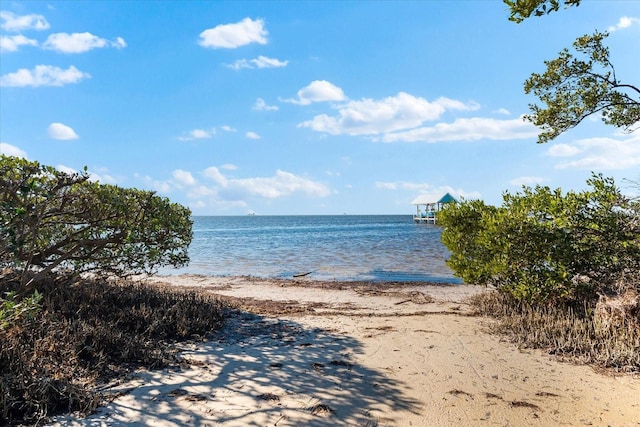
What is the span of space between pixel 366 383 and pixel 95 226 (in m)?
6.21

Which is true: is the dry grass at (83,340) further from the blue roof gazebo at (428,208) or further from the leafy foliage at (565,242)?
the blue roof gazebo at (428,208)

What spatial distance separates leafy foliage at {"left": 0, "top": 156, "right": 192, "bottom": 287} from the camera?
6926 mm

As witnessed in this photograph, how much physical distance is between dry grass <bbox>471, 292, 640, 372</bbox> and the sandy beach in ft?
1.00

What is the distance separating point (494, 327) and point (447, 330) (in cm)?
93

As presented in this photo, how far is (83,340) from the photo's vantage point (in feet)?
19.2

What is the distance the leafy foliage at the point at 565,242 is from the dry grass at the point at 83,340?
20.1 feet

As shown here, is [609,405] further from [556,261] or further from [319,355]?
[319,355]

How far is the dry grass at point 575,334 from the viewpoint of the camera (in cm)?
632

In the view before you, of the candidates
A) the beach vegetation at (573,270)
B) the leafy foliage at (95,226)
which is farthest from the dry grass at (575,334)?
the leafy foliage at (95,226)

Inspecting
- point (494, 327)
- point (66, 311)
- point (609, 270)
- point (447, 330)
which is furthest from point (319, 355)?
point (609, 270)

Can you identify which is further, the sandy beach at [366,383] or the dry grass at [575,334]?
the dry grass at [575,334]

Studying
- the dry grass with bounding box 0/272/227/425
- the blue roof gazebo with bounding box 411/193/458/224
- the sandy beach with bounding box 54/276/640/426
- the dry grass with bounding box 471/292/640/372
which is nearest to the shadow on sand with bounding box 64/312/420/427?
the sandy beach with bounding box 54/276/640/426

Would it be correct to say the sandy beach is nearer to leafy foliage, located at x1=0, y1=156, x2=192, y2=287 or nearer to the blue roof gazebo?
leafy foliage, located at x1=0, y1=156, x2=192, y2=287

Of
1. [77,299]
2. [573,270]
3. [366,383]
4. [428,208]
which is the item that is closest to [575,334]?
[573,270]
